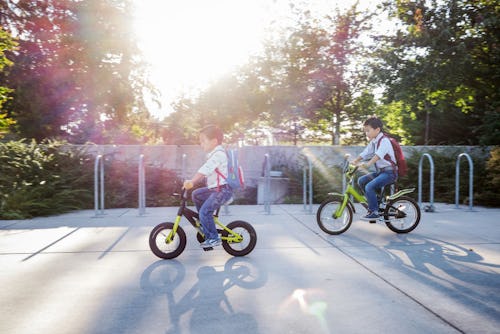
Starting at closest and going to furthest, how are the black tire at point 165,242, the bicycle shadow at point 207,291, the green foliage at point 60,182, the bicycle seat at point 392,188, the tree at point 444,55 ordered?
the bicycle shadow at point 207,291 < the black tire at point 165,242 < the bicycle seat at point 392,188 < the green foliage at point 60,182 < the tree at point 444,55

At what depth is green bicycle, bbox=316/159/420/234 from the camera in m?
6.75

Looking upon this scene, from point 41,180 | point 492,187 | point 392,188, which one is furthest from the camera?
point 492,187

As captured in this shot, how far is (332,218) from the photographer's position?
684 centimetres

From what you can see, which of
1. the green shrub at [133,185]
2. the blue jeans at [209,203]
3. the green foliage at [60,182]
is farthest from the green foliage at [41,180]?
the blue jeans at [209,203]

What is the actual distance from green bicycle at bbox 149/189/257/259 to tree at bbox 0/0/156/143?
43.1 feet

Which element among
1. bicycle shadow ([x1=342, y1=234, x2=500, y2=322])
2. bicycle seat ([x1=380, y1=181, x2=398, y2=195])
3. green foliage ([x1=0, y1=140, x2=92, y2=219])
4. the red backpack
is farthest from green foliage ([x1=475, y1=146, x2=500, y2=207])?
green foliage ([x1=0, y1=140, x2=92, y2=219])

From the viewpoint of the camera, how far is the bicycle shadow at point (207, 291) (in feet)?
10.9

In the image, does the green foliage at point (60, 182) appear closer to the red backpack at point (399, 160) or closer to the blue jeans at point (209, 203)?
the blue jeans at point (209, 203)

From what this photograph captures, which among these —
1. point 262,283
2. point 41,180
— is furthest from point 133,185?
point 262,283

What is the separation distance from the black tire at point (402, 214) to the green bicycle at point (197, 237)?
2.44 m

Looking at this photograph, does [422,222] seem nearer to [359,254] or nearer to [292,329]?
[359,254]

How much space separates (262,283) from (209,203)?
3.94 ft

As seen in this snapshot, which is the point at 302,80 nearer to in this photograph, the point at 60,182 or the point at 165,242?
the point at 60,182

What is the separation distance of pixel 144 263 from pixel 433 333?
317cm
